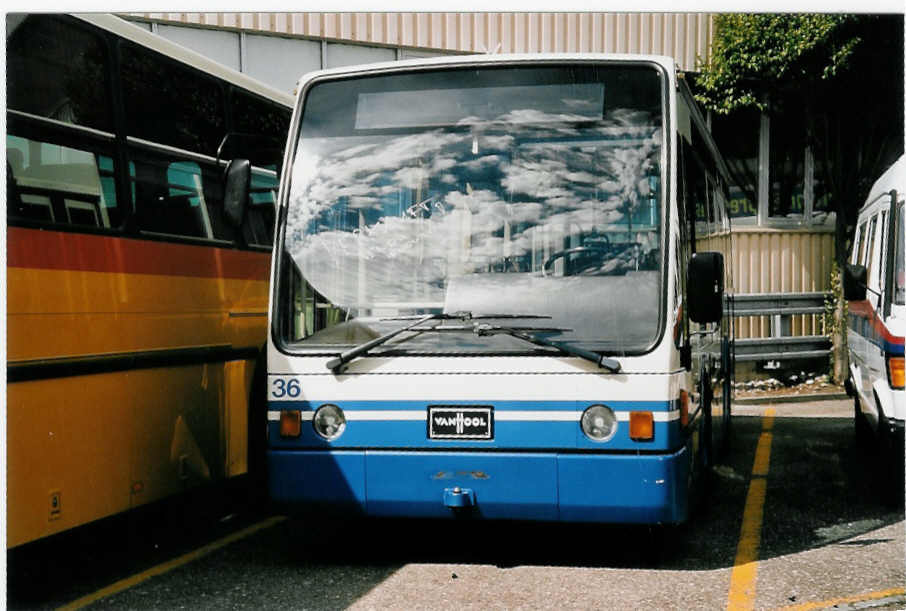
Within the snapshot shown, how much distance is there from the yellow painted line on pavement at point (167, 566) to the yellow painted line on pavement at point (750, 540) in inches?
122

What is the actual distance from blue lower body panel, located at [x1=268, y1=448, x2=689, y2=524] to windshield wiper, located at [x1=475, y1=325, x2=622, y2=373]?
0.48m

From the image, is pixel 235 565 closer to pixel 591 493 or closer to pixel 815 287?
pixel 591 493

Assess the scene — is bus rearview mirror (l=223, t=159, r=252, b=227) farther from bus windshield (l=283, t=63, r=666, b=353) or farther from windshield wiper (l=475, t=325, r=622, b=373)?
windshield wiper (l=475, t=325, r=622, b=373)

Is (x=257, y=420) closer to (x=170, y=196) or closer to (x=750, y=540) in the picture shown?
(x=170, y=196)

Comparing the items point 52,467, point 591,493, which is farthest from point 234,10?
point 591,493

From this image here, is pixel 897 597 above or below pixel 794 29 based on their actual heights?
below

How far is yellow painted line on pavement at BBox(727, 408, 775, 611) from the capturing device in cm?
562

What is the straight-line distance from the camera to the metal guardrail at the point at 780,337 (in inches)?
562

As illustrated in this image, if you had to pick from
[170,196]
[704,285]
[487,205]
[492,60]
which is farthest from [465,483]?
[170,196]

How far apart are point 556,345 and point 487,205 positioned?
2.92ft

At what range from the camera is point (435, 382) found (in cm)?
593

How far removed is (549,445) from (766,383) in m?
9.71

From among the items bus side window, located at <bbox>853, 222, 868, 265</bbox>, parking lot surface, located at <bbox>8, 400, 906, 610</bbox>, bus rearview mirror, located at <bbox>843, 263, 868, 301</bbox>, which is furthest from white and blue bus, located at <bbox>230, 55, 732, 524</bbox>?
bus side window, located at <bbox>853, 222, 868, 265</bbox>

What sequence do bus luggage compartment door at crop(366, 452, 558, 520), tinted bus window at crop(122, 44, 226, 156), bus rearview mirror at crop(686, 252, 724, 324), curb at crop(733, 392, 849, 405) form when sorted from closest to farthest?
1. bus luggage compartment door at crop(366, 452, 558, 520)
2. bus rearview mirror at crop(686, 252, 724, 324)
3. tinted bus window at crop(122, 44, 226, 156)
4. curb at crop(733, 392, 849, 405)
